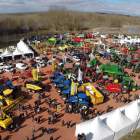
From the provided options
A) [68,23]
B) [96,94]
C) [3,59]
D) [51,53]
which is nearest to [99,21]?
[68,23]

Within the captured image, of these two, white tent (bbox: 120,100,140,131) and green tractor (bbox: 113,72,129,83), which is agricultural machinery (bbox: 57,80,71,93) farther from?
white tent (bbox: 120,100,140,131)

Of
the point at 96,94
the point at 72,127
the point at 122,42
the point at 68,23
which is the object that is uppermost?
the point at 68,23

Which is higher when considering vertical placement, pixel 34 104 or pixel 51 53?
pixel 51 53

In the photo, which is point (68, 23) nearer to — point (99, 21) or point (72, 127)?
point (99, 21)

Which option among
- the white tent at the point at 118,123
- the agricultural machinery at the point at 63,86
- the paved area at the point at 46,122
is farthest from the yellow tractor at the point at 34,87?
the white tent at the point at 118,123

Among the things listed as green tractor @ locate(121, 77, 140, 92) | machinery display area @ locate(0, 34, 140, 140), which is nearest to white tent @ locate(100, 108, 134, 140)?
machinery display area @ locate(0, 34, 140, 140)

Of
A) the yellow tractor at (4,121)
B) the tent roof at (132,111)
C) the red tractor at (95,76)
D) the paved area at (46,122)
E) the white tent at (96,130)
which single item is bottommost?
the paved area at (46,122)

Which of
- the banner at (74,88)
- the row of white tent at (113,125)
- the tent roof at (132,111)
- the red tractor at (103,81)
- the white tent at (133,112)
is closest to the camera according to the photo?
the row of white tent at (113,125)

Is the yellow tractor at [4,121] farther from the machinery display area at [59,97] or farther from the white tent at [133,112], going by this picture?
the white tent at [133,112]
